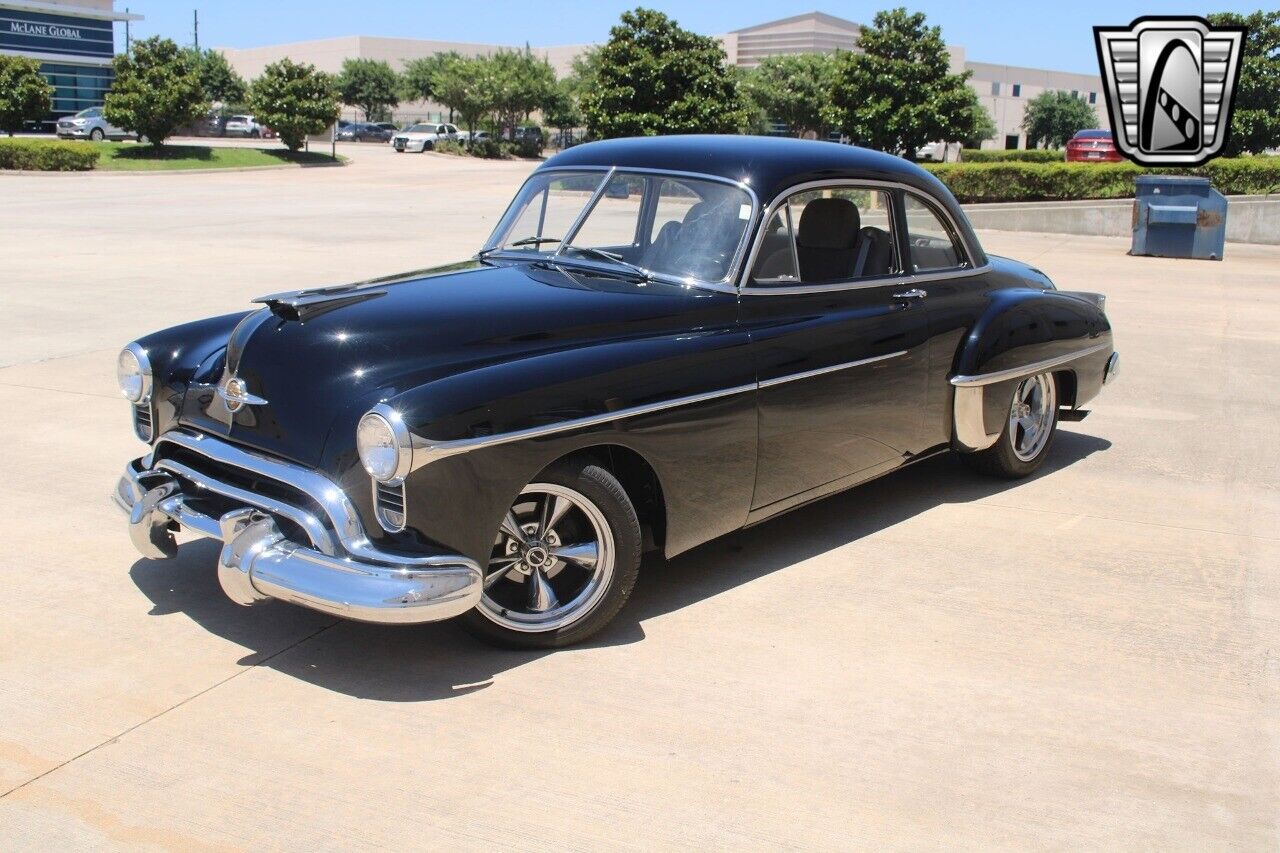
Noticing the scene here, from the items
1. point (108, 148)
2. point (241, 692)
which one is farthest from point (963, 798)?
point (108, 148)

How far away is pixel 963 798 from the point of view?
3322mm

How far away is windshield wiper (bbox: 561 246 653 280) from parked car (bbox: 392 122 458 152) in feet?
168

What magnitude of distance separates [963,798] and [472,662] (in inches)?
63.9

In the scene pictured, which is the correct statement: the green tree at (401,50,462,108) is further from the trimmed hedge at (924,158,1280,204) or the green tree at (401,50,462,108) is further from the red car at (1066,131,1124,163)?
the trimmed hedge at (924,158,1280,204)

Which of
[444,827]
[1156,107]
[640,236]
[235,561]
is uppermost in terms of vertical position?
[1156,107]

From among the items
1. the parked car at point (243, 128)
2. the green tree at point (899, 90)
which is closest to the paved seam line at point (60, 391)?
the green tree at point (899, 90)

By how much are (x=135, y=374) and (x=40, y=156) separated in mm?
32666

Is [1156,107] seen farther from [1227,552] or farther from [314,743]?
[314,743]

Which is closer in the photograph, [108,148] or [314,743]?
[314,743]

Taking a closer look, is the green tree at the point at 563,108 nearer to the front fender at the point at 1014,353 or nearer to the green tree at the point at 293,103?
the green tree at the point at 293,103

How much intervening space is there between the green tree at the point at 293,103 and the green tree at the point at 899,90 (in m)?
23.6

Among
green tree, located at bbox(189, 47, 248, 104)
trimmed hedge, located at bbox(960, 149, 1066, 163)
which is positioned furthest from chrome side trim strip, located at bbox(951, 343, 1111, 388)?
green tree, located at bbox(189, 47, 248, 104)

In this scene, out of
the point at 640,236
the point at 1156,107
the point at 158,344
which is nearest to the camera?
the point at 158,344

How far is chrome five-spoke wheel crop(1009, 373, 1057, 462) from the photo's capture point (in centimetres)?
622
